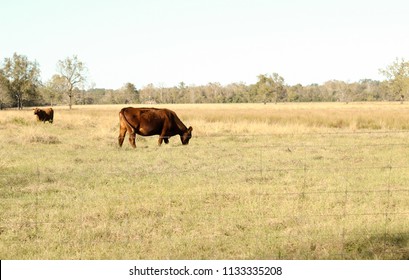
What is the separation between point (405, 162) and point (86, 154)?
35.5 feet

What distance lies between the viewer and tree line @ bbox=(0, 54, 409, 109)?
75875 millimetres

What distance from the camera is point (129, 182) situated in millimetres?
11125

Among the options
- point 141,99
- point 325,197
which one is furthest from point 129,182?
point 141,99

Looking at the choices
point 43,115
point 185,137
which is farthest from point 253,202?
point 43,115

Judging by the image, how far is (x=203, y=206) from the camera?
8.73 metres

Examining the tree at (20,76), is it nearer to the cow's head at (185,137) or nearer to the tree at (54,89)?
the tree at (54,89)

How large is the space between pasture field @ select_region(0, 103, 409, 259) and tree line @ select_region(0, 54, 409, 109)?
6329 centimetres

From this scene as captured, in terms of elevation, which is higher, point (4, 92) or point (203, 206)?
point (4, 92)

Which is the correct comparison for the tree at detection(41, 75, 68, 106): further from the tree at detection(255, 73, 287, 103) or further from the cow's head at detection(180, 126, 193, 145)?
the cow's head at detection(180, 126, 193, 145)

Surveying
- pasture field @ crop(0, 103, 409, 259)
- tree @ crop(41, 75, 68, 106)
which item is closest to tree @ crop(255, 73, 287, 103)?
tree @ crop(41, 75, 68, 106)

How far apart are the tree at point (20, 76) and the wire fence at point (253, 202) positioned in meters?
66.4

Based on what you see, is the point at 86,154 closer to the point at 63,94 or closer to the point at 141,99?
the point at 63,94

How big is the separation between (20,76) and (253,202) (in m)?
74.3

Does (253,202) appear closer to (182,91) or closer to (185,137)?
(185,137)
